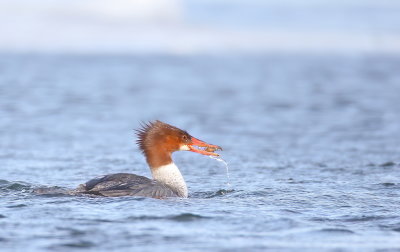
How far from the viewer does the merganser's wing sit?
9.90 metres

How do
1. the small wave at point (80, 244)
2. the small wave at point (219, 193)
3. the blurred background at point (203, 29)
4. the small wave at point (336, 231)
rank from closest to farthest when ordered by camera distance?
the small wave at point (80, 244) → the small wave at point (336, 231) → the small wave at point (219, 193) → the blurred background at point (203, 29)

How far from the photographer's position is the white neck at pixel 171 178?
→ 414 inches

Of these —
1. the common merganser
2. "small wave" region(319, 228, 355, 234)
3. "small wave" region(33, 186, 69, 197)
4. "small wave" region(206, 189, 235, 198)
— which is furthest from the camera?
"small wave" region(206, 189, 235, 198)

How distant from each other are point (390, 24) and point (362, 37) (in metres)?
2.08

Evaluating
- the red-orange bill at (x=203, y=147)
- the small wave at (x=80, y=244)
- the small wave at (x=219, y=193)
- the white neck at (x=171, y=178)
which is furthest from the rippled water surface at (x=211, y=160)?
the red-orange bill at (x=203, y=147)

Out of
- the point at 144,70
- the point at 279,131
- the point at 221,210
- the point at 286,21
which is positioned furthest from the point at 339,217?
the point at 286,21

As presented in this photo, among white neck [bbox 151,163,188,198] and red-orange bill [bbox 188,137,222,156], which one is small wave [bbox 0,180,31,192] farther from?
red-orange bill [bbox 188,137,222,156]

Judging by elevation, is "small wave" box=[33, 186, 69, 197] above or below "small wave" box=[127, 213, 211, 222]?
above

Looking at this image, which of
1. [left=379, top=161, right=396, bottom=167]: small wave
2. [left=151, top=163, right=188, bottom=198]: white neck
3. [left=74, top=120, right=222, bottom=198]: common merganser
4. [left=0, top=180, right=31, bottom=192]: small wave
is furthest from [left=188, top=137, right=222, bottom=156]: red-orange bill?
[left=379, top=161, right=396, bottom=167]: small wave

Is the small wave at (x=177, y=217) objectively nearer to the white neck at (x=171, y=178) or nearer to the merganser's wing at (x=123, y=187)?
the merganser's wing at (x=123, y=187)

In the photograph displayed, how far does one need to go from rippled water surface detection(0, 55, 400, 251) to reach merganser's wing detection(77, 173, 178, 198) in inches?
7.8

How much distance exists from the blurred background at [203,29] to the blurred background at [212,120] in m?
0.11

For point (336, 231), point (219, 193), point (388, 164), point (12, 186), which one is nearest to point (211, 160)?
point (388, 164)

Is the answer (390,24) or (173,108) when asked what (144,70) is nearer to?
(173,108)
